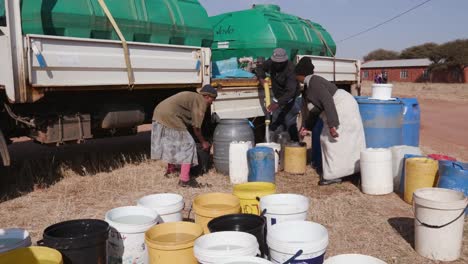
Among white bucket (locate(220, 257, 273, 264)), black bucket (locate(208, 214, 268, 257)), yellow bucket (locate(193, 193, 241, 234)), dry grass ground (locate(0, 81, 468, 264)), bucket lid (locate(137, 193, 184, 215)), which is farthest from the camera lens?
dry grass ground (locate(0, 81, 468, 264))

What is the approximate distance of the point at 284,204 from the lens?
133 inches

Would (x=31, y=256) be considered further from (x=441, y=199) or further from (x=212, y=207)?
(x=441, y=199)

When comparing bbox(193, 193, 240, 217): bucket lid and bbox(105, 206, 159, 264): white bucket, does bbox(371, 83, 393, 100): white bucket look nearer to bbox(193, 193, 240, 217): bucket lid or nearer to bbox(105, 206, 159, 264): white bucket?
bbox(193, 193, 240, 217): bucket lid

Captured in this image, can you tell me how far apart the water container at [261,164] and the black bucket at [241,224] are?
9.21 ft

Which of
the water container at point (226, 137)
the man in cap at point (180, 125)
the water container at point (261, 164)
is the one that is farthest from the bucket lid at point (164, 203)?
the water container at point (226, 137)

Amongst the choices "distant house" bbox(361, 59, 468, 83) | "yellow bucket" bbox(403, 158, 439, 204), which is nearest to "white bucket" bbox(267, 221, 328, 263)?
"yellow bucket" bbox(403, 158, 439, 204)

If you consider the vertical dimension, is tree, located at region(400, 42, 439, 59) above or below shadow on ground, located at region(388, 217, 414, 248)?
above

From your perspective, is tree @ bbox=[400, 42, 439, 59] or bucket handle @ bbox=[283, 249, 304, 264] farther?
tree @ bbox=[400, 42, 439, 59]

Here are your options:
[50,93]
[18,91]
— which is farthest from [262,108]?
[18,91]

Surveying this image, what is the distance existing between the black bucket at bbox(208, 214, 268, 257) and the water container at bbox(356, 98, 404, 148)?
3.89 metres

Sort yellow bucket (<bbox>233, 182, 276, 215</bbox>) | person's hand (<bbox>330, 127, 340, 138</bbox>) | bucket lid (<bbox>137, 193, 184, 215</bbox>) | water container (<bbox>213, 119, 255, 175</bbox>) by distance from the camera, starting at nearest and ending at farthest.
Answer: bucket lid (<bbox>137, 193, 184, 215</bbox>), yellow bucket (<bbox>233, 182, 276, 215</bbox>), person's hand (<bbox>330, 127, 340, 138</bbox>), water container (<bbox>213, 119, 255, 175</bbox>)

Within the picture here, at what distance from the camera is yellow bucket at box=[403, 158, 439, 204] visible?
16.7ft

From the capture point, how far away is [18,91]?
4750 millimetres

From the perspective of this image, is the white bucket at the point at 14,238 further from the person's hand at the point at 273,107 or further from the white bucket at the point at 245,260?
the person's hand at the point at 273,107
